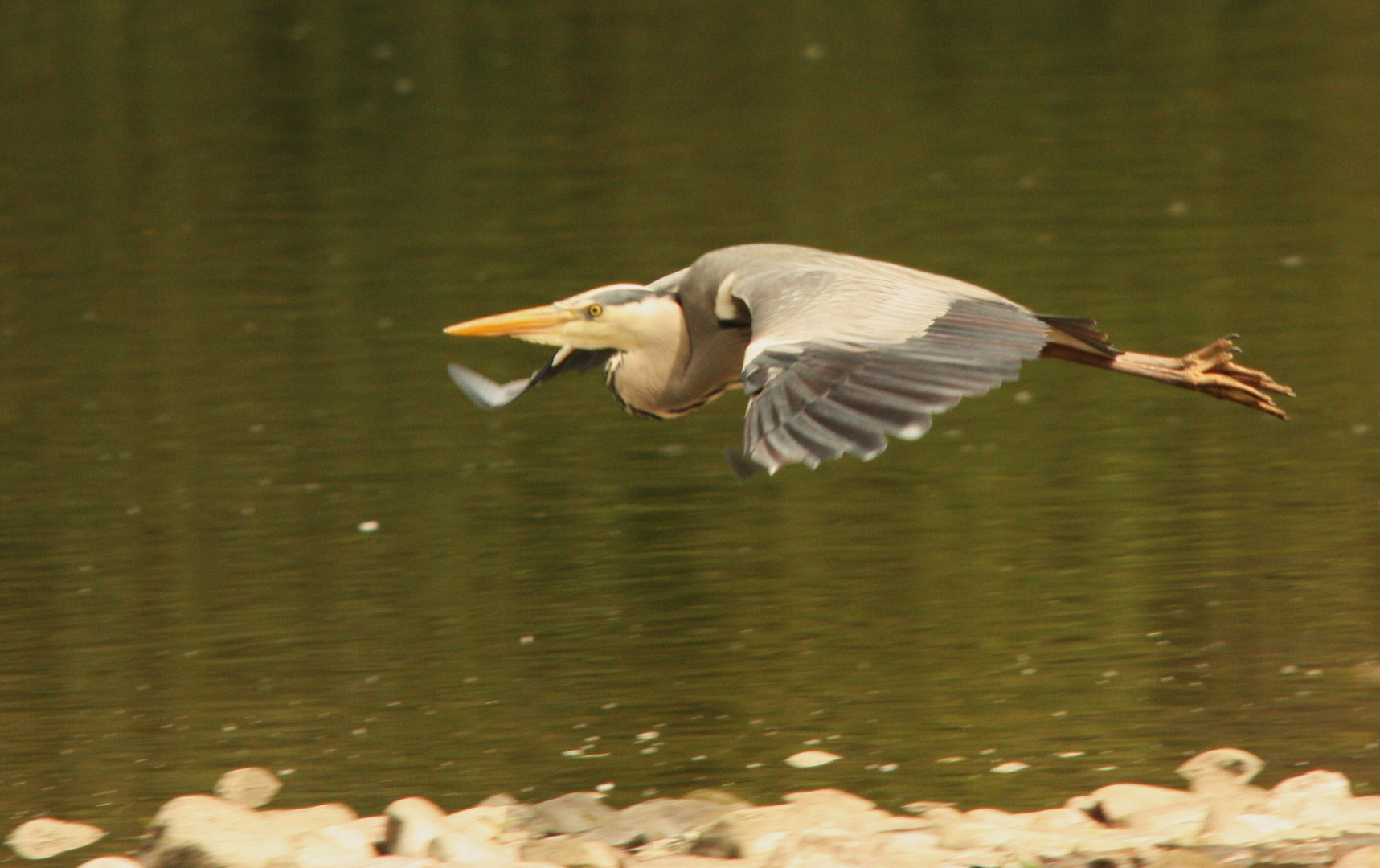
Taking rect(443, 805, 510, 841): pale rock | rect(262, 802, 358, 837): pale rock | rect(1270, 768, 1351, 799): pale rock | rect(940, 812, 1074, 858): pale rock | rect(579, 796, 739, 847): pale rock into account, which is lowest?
rect(940, 812, 1074, 858): pale rock

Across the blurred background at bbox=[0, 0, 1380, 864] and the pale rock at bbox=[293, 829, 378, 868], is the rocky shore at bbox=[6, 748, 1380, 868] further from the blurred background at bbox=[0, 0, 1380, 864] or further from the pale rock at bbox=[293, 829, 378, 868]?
the blurred background at bbox=[0, 0, 1380, 864]

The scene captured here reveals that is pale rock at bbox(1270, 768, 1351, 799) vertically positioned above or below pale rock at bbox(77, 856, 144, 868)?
below

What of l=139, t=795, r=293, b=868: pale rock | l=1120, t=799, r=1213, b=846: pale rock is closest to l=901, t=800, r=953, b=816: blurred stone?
l=1120, t=799, r=1213, b=846: pale rock

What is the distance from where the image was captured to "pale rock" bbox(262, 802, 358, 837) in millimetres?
5305

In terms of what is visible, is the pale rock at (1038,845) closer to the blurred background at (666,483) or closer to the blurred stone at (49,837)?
the blurred background at (666,483)

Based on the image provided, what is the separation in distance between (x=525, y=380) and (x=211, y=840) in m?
1.93

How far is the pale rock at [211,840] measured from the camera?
514 cm

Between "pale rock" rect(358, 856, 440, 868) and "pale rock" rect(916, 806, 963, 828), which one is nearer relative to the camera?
"pale rock" rect(358, 856, 440, 868)

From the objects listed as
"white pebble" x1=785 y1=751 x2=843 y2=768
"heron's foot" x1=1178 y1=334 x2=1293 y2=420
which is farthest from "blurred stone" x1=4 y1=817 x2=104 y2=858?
"heron's foot" x1=1178 y1=334 x2=1293 y2=420

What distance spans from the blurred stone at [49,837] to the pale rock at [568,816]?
1.10 meters

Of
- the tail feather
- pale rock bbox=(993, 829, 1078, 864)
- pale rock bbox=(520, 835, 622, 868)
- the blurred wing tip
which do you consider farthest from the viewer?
the blurred wing tip

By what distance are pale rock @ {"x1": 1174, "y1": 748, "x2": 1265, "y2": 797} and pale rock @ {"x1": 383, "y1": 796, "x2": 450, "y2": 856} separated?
5.83ft

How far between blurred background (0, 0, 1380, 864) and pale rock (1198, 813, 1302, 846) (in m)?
0.41

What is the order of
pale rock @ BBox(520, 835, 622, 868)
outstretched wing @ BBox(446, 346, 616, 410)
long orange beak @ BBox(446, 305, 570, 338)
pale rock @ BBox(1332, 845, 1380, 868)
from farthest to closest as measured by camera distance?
outstretched wing @ BBox(446, 346, 616, 410) → long orange beak @ BBox(446, 305, 570, 338) → pale rock @ BBox(520, 835, 622, 868) → pale rock @ BBox(1332, 845, 1380, 868)
